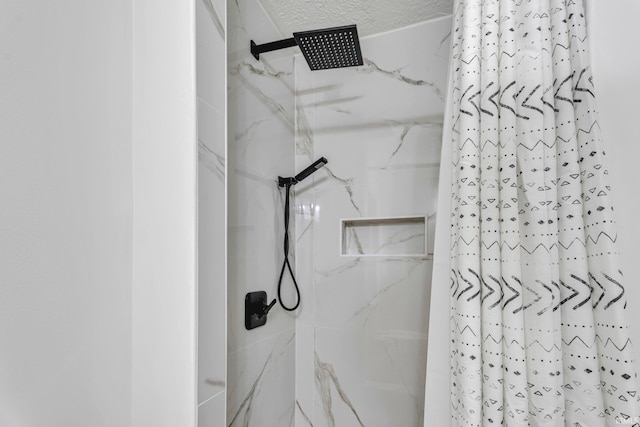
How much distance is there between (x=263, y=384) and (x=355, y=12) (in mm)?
1615

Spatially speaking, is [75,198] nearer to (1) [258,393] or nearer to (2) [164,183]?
(2) [164,183]


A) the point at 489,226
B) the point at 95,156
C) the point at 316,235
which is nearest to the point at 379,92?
the point at 316,235

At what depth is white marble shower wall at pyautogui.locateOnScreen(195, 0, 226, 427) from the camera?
84cm

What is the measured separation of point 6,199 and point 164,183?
0.29 m

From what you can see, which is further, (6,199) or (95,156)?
(95,156)

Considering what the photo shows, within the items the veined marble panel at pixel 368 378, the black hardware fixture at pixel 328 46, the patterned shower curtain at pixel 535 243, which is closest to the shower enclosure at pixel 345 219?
the veined marble panel at pixel 368 378

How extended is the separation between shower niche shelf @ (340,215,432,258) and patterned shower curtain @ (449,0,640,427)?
664 millimetres

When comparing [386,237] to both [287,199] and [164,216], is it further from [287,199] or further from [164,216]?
[164,216]

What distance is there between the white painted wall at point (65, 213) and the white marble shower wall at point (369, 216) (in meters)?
1.00

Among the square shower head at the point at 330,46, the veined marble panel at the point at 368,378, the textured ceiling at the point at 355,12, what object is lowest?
the veined marble panel at the point at 368,378

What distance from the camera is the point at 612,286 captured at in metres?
0.78

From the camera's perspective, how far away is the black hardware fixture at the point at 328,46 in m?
1.11

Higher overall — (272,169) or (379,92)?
(379,92)

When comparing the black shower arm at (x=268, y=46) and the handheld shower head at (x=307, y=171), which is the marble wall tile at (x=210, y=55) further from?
Answer: the handheld shower head at (x=307, y=171)
